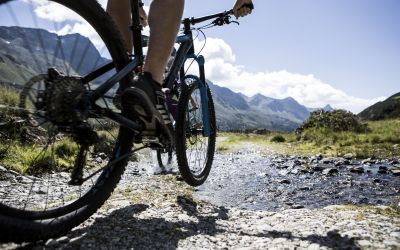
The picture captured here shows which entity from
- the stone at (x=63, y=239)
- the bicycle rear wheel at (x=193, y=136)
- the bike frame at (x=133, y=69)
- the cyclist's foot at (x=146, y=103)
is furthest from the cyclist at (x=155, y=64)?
the stone at (x=63, y=239)

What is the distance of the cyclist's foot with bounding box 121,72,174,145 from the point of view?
A: 10.5ft

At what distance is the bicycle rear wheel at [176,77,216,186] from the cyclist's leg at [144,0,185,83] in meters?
1.03

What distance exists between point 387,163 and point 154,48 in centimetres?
1029

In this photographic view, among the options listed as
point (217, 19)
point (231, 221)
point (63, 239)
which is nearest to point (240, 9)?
point (217, 19)

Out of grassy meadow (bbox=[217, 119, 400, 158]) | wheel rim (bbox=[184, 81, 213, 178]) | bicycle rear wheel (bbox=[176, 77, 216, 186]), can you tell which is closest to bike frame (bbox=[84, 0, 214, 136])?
bicycle rear wheel (bbox=[176, 77, 216, 186])

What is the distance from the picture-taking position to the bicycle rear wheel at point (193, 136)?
4.36 meters

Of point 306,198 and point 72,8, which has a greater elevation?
point 72,8

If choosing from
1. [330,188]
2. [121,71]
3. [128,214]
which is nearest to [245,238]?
[128,214]

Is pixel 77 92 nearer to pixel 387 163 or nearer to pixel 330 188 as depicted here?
pixel 330 188

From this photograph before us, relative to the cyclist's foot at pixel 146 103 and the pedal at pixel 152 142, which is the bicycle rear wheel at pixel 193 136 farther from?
the cyclist's foot at pixel 146 103

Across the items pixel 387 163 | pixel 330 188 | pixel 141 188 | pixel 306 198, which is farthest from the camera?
pixel 387 163

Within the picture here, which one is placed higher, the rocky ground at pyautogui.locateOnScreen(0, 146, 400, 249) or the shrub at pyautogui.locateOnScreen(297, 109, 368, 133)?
the shrub at pyautogui.locateOnScreen(297, 109, 368, 133)

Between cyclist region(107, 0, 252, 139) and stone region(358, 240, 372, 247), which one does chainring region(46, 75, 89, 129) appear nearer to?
cyclist region(107, 0, 252, 139)

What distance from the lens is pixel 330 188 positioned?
7031 millimetres
